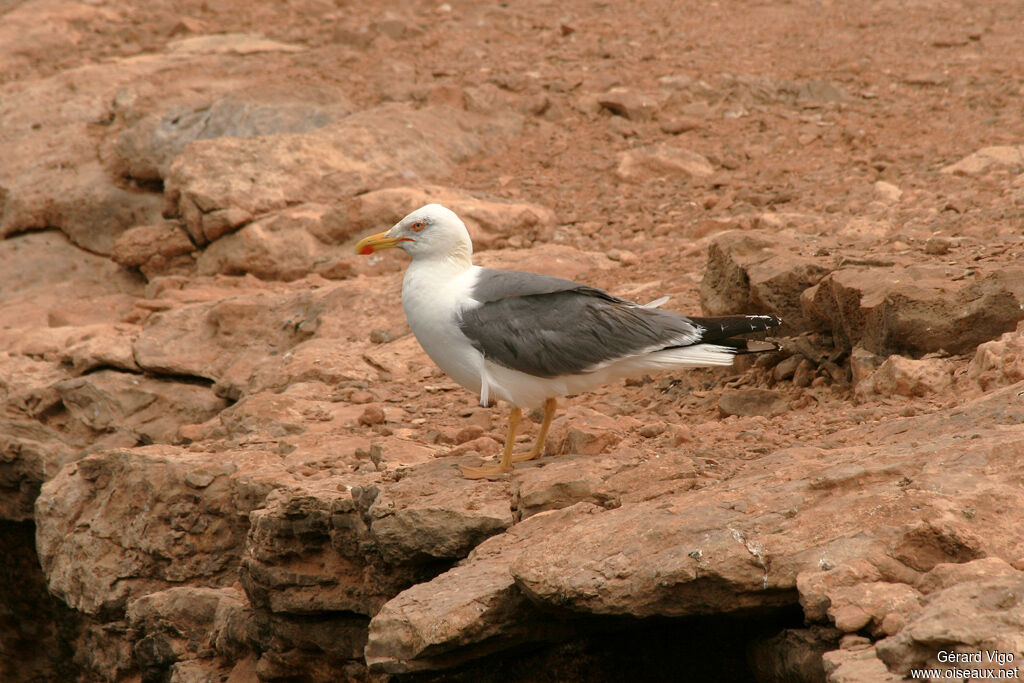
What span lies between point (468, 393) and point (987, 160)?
466cm

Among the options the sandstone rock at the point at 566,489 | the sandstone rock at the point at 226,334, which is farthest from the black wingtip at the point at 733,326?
the sandstone rock at the point at 226,334

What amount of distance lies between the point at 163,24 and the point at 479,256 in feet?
21.7

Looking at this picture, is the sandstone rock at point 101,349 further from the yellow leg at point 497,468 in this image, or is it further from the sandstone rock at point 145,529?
the yellow leg at point 497,468

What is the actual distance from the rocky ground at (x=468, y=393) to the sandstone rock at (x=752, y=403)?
36 mm

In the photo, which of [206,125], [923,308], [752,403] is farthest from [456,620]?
[206,125]

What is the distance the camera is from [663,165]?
401 inches

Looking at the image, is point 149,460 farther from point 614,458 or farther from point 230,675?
point 614,458

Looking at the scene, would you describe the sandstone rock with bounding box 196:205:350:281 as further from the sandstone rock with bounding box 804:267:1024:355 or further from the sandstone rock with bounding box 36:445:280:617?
the sandstone rock with bounding box 804:267:1024:355

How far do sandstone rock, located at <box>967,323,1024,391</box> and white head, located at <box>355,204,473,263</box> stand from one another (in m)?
2.69

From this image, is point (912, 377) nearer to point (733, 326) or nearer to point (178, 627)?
point (733, 326)

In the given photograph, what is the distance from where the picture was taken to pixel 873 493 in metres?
4.14

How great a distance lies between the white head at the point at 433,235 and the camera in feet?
20.2

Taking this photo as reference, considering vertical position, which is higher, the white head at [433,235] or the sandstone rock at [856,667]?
the white head at [433,235]

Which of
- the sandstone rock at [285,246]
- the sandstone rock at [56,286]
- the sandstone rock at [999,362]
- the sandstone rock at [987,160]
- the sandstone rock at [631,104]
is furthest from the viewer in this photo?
the sandstone rock at [631,104]
